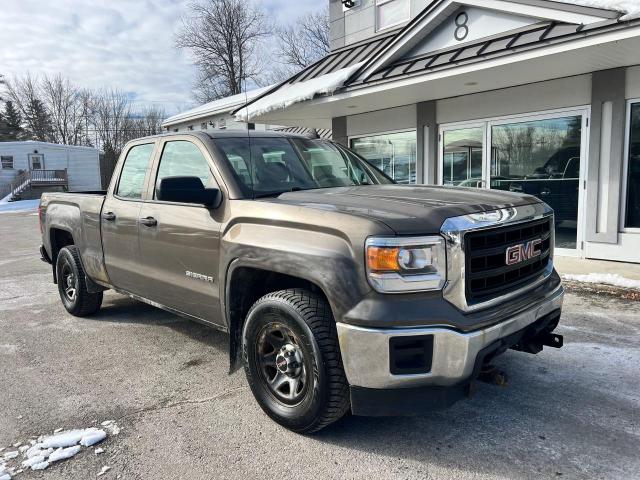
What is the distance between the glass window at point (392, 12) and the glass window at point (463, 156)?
3.34 meters

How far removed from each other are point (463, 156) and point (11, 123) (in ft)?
189

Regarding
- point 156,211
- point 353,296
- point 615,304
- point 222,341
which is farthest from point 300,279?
point 615,304

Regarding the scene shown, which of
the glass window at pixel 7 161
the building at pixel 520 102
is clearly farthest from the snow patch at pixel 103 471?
the glass window at pixel 7 161

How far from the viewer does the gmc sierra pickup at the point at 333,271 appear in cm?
251

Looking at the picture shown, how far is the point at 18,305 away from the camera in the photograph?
6309 millimetres

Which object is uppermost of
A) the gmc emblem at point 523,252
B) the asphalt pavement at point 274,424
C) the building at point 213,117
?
the building at point 213,117

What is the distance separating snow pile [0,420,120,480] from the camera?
2703 mm

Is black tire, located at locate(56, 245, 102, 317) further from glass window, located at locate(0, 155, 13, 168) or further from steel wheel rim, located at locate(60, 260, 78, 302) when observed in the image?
glass window, located at locate(0, 155, 13, 168)

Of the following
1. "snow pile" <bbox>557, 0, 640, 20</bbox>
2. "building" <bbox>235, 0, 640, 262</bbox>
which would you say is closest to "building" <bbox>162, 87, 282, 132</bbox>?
"building" <bbox>235, 0, 640, 262</bbox>

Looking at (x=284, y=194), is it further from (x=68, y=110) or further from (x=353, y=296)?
(x=68, y=110)

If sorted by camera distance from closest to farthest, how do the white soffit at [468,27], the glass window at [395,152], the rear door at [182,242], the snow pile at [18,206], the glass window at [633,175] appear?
the rear door at [182,242] → the glass window at [633,175] → the white soffit at [468,27] → the glass window at [395,152] → the snow pile at [18,206]

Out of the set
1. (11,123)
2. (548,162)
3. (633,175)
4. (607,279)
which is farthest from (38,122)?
(607,279)

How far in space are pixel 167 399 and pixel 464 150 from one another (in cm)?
801

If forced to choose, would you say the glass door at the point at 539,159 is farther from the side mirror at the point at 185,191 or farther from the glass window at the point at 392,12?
the side mirror at the point at 185,191
